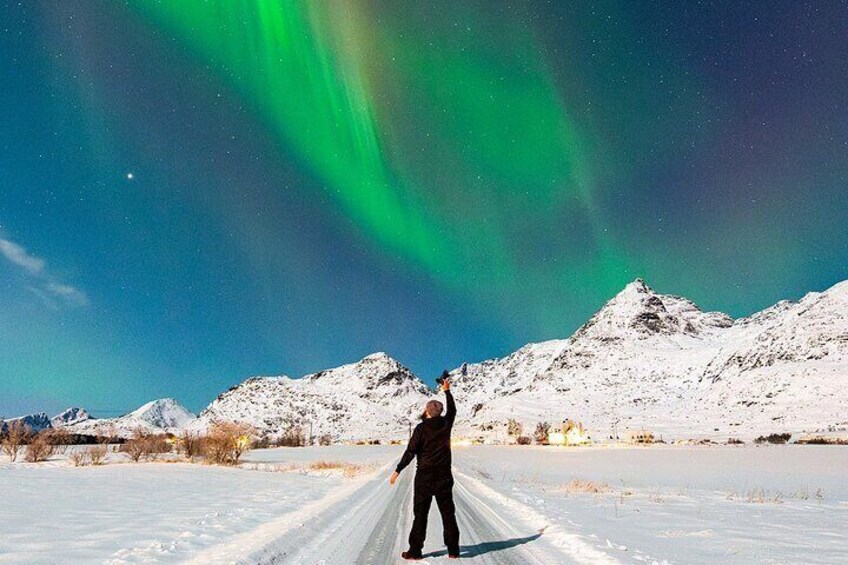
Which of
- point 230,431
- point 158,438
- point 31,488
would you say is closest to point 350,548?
point 31,488

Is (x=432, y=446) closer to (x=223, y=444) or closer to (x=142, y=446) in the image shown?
(x=223, y=444)

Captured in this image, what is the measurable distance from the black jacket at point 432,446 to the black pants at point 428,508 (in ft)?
0.45

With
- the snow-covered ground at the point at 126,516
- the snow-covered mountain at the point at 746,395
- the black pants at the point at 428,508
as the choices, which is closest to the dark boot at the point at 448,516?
the black pants at the point at 428,508

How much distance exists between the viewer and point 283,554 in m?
7.41

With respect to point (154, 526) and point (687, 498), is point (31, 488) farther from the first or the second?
point (687, 498)

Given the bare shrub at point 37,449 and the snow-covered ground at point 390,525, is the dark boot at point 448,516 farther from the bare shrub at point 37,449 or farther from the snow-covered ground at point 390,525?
the bare shrub at point 37,449

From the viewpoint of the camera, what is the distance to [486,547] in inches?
320

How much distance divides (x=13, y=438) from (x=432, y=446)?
4864cm

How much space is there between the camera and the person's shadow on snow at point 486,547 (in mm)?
7657

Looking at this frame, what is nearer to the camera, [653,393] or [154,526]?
[154,526]

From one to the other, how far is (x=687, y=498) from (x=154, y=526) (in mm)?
16067

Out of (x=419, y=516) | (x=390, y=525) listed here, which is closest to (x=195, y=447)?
(x=390, y=525)

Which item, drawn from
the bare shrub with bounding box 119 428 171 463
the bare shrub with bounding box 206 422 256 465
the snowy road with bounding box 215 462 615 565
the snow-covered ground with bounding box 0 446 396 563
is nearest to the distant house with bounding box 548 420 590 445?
the bare shrub with bounding box 206 422 256 465

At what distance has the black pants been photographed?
24.3 feet
